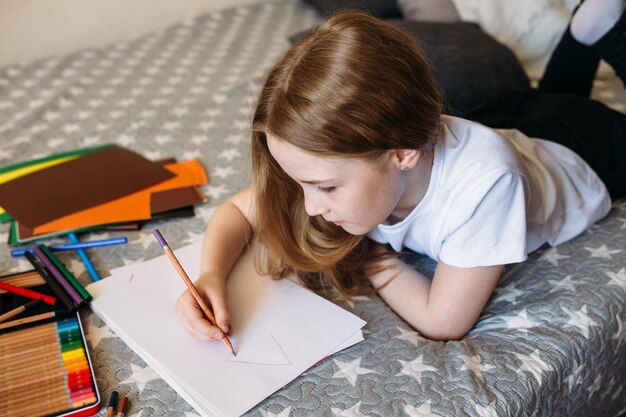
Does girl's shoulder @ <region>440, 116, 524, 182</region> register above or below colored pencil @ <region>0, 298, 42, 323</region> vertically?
above

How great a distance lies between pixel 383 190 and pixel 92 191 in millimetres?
574

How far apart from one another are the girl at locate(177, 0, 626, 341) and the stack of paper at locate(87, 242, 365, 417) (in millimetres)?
27

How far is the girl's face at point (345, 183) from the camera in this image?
74 centimetres

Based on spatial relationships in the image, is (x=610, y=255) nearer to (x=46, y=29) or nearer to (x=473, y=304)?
(x=473, y=304)

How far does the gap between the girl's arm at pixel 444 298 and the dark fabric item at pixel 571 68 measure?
2.07 ft

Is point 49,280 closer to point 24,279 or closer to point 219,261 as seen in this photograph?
point 24,279

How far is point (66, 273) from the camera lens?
91cm

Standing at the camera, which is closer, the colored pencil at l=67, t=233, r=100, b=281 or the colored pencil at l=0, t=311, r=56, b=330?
the colored pencil at l=0, t=311, r=56, b=330

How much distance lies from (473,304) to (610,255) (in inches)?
11.6

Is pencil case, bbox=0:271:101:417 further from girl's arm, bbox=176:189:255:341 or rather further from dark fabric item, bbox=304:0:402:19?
dark fabric item, bbox=304:0:402:19

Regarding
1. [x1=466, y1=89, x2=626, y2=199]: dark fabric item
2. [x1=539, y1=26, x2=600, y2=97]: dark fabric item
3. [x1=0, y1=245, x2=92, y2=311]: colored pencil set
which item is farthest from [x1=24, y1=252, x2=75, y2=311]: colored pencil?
[x1=539, y1=26, x2=600, y2=97]: dark fabric item

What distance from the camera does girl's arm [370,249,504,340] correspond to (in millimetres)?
828

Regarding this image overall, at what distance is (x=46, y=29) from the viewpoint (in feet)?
5.85

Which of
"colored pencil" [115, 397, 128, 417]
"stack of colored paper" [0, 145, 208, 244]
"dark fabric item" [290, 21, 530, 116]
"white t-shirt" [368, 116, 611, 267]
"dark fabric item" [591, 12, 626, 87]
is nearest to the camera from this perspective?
"colored pencil" [115, 397, 128, 417]
